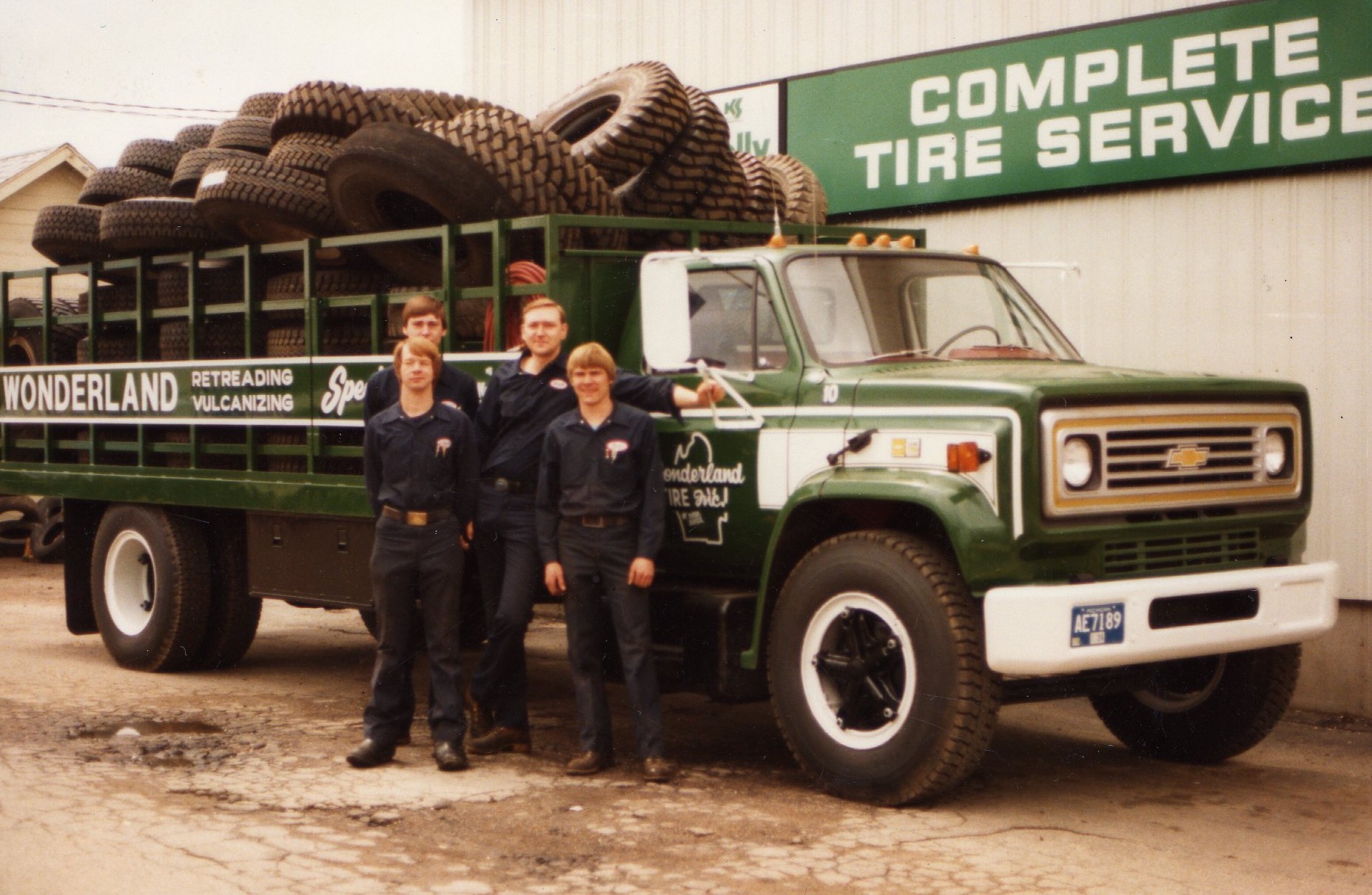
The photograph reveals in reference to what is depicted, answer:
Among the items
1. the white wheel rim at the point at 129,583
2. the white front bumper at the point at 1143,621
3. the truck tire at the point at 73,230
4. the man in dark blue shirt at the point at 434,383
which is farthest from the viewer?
the truck tire at the point at 73,230

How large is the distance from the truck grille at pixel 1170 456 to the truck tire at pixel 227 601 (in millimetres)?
5687

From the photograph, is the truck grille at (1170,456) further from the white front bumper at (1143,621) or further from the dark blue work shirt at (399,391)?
the dark blue work shirt at (399,391)

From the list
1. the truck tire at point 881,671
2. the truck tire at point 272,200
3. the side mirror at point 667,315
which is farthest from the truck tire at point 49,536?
the truck tire at point 881,671

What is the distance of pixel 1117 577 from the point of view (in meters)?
6.39

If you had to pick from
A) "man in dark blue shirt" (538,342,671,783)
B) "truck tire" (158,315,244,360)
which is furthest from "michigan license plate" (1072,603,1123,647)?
"truck tire" (158,315,244,360)

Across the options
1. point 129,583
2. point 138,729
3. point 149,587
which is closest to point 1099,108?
point 138,729

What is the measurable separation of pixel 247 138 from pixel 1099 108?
17.1ft

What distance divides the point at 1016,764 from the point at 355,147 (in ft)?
14.0

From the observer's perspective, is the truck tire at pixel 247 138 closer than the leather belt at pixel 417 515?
No

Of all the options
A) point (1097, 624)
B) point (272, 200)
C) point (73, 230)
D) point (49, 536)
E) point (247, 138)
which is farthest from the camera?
point (49, 536)

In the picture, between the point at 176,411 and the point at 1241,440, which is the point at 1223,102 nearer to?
the point at 1241,440

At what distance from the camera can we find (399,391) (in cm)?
756

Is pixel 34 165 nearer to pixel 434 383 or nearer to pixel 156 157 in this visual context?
pixel 156 157

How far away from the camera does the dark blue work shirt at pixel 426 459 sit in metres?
7.18
